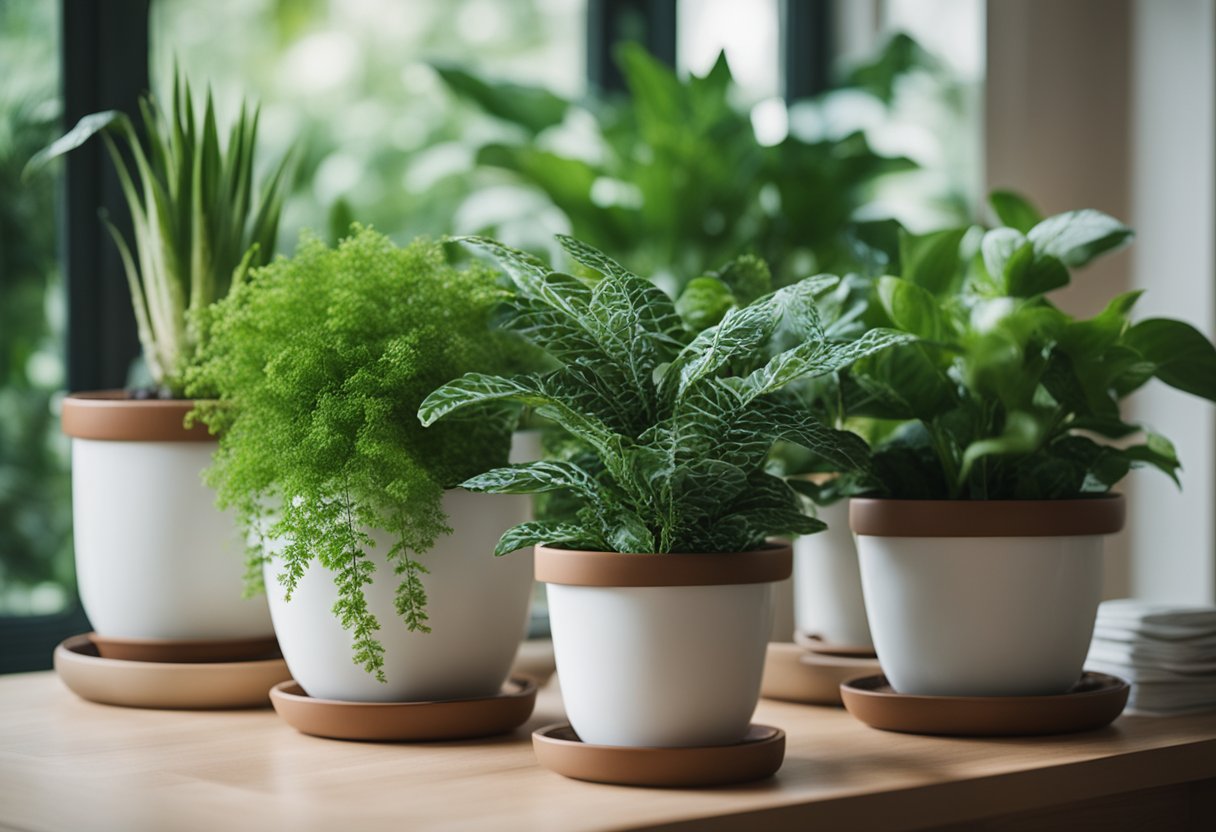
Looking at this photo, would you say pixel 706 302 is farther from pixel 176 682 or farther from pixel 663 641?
pixel 176 682

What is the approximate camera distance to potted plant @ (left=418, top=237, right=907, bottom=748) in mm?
949

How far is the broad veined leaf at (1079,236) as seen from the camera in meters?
1.17

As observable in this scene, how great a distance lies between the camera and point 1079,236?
117 centimetres

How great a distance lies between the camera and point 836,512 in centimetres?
135

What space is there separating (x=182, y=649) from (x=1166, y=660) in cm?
85

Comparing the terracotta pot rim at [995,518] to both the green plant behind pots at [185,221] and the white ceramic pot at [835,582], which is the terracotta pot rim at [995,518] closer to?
the white ceramic pot at [835,582]

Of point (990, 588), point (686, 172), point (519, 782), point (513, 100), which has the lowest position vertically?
point (519, 782)

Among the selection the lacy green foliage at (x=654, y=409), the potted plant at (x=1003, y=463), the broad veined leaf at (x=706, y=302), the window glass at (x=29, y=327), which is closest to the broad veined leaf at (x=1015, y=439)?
the potted plant at (x=1003, y=463)

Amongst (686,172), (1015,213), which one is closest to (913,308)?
(1015,213)

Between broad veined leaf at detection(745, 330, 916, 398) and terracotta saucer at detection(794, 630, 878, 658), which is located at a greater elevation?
broad veined leaf at detection(745, 330, 916, 398)

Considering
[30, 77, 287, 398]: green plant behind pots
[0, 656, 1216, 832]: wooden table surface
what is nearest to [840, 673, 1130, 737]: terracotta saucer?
[0, 656, 1216, 832]: wooden table surface

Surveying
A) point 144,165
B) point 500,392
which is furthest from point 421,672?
point 144,165

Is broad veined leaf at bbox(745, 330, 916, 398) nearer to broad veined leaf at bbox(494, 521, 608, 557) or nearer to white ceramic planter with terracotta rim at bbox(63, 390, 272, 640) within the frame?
broad veined leaf at bbox(494, 521, 608, 557)

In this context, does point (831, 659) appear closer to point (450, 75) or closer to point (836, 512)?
point (836, 512)
